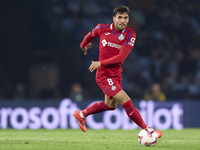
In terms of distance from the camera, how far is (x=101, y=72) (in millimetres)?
6566

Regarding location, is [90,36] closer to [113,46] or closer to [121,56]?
[113,46]

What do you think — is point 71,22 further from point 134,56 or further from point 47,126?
point 47,126

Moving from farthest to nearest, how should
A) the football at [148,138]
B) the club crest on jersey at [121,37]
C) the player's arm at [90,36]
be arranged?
the player's arm at [90,36], the club crest on jersey at [121,37], the football at [148,138]

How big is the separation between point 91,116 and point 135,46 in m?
3.86

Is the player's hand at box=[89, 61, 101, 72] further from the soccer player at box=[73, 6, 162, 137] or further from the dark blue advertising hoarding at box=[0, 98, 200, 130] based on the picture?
the dark blue advertising hoarding at box=[0, 98, 200, 130]

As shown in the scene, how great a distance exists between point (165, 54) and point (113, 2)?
226cm

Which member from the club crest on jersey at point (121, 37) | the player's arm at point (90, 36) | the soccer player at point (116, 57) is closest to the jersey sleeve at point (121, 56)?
the soccer player at point (116, 57)

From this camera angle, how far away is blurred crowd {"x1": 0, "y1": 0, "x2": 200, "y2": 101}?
12.3 metres

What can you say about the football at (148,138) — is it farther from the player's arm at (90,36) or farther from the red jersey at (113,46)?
the player's arm at (90,36)

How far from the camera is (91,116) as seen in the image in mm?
10625

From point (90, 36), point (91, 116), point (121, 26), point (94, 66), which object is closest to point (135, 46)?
point (91, 116)

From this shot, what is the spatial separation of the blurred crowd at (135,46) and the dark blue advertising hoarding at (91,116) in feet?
3.62

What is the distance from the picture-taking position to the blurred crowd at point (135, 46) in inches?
483

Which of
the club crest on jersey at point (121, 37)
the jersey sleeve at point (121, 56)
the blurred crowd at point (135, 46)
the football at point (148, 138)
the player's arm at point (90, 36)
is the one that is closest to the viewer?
the football at point (148, 138)
